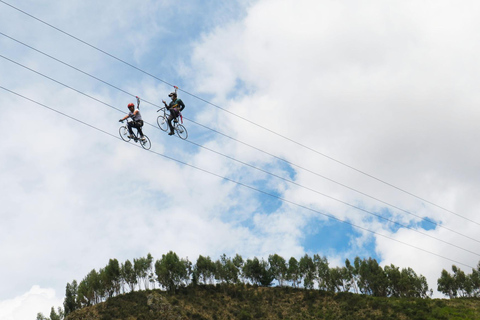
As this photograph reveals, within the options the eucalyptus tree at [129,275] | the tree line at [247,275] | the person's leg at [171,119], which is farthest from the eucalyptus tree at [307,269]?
the person's leg at [171,119]

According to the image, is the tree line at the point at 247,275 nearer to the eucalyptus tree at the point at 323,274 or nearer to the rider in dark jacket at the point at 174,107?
the eucalyptus tree at the point at 323,274

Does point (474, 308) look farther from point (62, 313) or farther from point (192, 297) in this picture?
point (62, 313)

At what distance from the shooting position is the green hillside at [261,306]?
3551 inches

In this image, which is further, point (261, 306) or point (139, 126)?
point (261, 306)

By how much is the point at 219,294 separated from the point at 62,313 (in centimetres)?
5018

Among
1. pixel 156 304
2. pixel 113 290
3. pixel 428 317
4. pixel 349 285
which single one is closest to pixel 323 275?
pixel 349 285

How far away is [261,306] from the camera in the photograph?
103312 mm

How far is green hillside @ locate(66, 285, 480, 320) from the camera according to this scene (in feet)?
296

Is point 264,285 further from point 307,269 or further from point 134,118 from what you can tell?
point 134,118

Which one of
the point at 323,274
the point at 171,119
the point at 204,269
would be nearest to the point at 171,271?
the point at 204,269

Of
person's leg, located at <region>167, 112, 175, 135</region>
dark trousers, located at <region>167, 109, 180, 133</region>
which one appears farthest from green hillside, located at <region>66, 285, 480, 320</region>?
dark trousers, located at <region>167, 109, 180, 133</region>

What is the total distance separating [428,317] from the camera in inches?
3258

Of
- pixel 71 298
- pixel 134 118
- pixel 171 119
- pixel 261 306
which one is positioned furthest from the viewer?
pixel 71 298

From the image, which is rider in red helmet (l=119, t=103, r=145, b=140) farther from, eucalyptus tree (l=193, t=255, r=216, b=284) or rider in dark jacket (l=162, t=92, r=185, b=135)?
eucalyptus tree (l=193, t=255, r=216, b=284)
